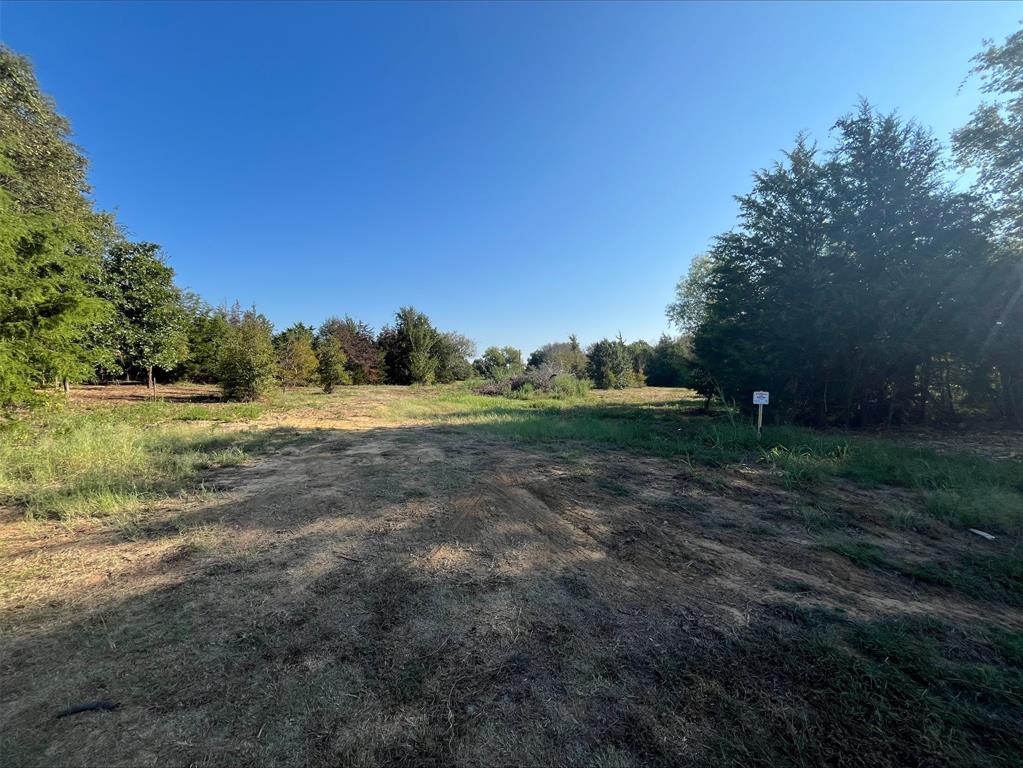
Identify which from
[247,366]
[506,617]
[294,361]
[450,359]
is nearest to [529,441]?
[506,617]

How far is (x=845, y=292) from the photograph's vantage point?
8.39 meters

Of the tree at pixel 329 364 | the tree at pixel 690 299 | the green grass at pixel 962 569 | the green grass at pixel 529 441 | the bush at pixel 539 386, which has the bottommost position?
the green grass at pixel 962 569

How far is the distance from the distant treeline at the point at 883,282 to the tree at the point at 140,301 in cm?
1687

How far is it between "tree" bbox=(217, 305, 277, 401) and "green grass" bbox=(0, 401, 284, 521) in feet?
14.0

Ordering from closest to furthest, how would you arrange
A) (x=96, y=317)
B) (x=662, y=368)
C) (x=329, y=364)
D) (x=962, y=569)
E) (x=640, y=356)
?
(x=962, y=569) → (x=96, y=317) → (x=329, y=364) → (x=662, y=368) → (x=640, y=356)

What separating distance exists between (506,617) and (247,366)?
1361 cm

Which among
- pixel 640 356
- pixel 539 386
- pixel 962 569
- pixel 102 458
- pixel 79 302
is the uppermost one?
pixel 640 356

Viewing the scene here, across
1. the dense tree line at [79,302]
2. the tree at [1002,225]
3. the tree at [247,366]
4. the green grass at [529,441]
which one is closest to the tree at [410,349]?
the dense tree line at [79,302]

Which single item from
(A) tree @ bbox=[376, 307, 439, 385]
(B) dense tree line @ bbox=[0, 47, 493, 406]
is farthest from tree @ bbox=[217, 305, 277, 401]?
(A) tree @ bbox=[376, 307, 439, 385]

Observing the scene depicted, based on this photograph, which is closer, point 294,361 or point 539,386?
point 294,361

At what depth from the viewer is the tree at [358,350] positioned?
24.2 m

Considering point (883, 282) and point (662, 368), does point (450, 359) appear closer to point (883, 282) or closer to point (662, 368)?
point (662, 368)

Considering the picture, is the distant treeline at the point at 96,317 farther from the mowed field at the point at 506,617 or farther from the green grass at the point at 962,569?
the green grass at the point at 962,569

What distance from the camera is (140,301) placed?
10.9 m
